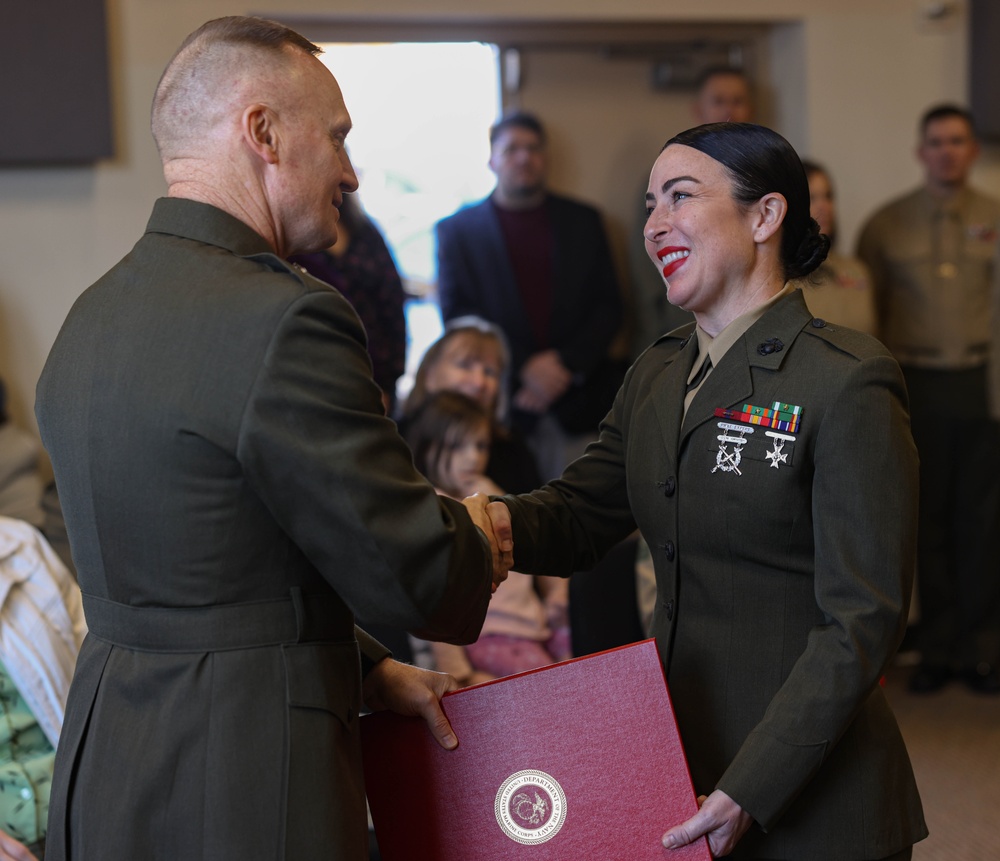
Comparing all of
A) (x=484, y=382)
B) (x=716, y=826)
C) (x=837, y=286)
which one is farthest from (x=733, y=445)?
(x=837, y=286)

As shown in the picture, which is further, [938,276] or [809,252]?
[938,276]

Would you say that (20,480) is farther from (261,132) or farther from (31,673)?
(261,132)

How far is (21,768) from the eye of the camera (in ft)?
6.90

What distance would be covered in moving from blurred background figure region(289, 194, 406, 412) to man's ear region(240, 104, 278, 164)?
2.39m

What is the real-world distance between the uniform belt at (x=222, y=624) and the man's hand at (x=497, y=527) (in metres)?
0.32

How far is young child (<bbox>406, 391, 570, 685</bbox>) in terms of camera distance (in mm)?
3059

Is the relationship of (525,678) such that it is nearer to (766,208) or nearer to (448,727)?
(448,727)

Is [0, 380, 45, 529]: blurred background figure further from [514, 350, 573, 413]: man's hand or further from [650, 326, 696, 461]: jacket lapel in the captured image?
[650, 326, 696, 461]: jacket lapel

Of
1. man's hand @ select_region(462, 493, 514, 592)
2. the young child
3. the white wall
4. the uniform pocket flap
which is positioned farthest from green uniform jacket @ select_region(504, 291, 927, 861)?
the white wall

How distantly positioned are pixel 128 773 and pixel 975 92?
14.5 feet

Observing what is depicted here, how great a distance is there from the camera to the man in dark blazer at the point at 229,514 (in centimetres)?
119

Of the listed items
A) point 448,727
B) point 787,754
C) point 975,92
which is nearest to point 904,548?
point 787,754

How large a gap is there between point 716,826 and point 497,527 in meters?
0.47

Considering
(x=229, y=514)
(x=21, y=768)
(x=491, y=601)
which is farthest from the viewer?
(x=491, y=601)
